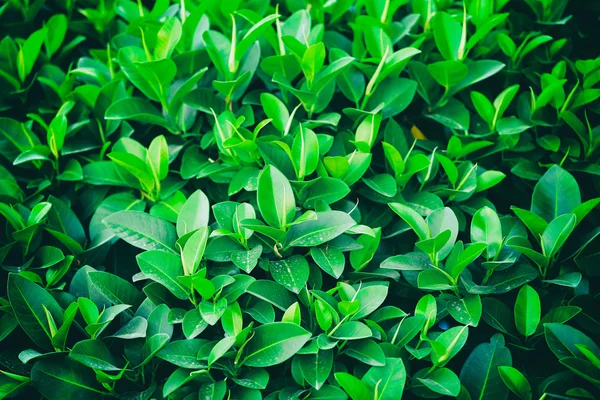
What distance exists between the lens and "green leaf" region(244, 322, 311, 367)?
1269 millimetres

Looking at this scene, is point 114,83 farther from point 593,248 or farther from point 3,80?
point 593,248

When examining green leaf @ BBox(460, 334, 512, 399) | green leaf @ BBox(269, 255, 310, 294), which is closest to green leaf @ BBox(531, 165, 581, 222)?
green leaf @ BBox(460, 334, 512, 399)

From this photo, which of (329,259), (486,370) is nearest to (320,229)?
(329,259)

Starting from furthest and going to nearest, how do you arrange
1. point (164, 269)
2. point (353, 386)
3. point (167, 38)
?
point (167, 38) → point (164, 269) → point (353, 386)

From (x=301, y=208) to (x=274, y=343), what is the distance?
15.6 inches

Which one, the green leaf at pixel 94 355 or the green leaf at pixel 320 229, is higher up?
the green leaf at pixel 320 229

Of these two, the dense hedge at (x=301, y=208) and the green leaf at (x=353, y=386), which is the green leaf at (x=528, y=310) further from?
the green leaf at (x=353, y=386)

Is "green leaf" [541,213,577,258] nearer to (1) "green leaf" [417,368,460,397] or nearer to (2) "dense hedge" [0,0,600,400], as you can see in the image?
(2) "dense hedge" [0,0,600,400]

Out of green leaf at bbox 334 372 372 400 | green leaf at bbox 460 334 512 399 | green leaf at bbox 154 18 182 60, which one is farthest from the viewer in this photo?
green leaf at bbox 154 18 182 60

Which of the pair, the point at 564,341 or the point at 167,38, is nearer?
the point at 564,341

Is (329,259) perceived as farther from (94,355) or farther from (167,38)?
(167,38)

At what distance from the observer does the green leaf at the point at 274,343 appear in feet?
4.16

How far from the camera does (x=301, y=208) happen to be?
1.54 metres

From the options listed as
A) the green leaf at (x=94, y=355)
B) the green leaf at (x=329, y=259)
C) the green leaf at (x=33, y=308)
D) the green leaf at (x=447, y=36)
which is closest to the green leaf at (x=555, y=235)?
the green leaf at (x=329, y=259)
